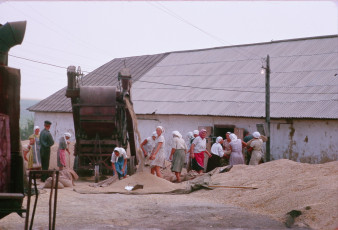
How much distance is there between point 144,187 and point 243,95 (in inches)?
516

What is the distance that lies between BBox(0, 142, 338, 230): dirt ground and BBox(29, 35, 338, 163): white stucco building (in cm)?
752

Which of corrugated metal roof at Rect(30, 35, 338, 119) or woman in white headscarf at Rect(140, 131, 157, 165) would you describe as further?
corrugated metal roof at Rect(30, 35, 338, 119)

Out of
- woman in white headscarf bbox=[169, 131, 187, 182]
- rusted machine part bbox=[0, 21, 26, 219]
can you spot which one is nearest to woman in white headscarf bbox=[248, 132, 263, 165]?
woman in white headscarf bbox=[169, 131, 187, 182]

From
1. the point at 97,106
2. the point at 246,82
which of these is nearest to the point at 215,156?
the point at 97,106

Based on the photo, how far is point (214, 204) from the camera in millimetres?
11570

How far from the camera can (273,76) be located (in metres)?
27.2

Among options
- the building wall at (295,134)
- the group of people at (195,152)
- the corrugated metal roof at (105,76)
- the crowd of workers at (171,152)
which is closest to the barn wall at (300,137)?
the building wall at (295,134)

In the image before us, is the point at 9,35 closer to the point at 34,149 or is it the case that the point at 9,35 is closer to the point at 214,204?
the point at 214,204

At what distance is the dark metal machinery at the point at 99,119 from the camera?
17.8 meters

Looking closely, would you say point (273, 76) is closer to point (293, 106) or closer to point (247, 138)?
point (293, 106)

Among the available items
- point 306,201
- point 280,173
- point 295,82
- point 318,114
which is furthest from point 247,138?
point 306,201

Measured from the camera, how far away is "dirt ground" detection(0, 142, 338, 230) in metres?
9.08

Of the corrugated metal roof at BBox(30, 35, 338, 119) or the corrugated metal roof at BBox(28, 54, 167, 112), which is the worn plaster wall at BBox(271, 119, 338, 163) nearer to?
the corrugated metal roof at BBox(30, 35, 338, 119)

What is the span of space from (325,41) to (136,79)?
1214cm
